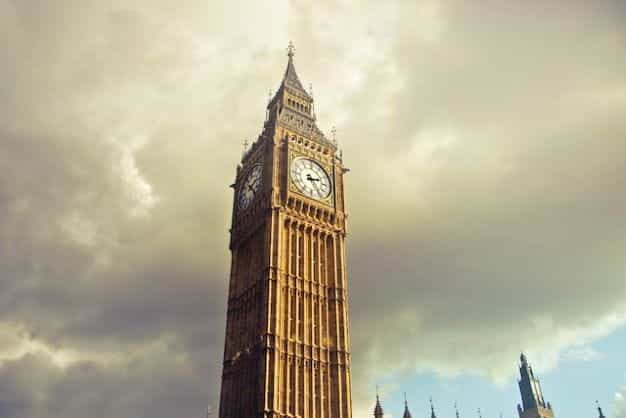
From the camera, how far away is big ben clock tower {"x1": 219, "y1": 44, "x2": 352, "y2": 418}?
51562 mm

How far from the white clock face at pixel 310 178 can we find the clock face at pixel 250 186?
4.01m

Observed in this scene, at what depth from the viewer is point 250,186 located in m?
66.8

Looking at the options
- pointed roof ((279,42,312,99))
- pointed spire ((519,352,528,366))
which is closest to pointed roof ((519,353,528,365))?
pointed spire ((519,352,528,366))

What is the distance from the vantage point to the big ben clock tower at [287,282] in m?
51.6

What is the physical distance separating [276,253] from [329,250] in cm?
748

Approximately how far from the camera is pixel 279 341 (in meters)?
52.4

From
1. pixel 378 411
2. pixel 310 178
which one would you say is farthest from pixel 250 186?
pixel 378 411

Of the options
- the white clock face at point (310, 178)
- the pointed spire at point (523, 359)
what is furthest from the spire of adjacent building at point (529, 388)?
the white clock face at point (310, 178)

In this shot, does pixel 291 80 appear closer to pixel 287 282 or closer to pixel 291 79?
pixel 291 79

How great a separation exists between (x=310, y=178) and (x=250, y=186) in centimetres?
716

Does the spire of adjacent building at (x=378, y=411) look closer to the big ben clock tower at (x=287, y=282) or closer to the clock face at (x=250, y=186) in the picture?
the big ben clock tower at (x=287, y=282)

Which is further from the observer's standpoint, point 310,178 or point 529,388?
point 529,388

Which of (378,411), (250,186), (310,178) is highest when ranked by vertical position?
(250,186)

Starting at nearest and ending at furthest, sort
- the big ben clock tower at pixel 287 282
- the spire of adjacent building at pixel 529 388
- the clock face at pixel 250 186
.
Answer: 1. the big ben clock tower at pixel 287 282
2. the clock face at pixel 250 186
3. the spire of adjacent building at pixel 529 388
